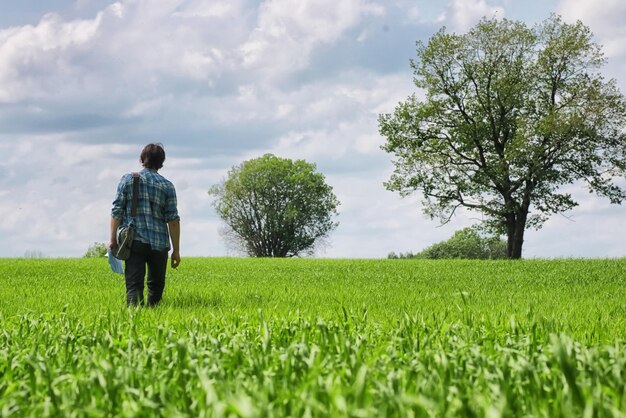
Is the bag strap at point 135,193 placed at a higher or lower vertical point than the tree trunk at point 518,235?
lower

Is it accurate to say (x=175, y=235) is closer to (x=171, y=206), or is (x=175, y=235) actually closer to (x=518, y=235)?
(x=171, y=206)

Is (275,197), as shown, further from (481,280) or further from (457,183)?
(481,280)

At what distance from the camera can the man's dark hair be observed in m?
10.9

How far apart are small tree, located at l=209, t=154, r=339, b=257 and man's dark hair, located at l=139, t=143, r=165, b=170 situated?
59910 mm

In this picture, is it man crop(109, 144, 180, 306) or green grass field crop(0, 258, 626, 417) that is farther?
man crop(109, 144, 180, 306)

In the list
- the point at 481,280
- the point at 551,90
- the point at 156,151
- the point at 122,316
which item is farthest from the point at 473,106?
the point at 122,316

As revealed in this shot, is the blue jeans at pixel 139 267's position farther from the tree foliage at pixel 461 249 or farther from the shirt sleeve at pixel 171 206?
the tree foliage at pixel 461 249

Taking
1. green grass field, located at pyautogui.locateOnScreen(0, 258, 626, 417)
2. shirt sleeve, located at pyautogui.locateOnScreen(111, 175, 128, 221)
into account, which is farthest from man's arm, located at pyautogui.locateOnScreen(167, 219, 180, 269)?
green grass field, located at pyautogui.locateOnScreen(0, 258, 626, 417)

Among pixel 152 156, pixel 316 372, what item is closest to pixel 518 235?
pixel 152 156

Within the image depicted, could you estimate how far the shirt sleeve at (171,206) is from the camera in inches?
435

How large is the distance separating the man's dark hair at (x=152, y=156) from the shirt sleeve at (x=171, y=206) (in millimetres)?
453

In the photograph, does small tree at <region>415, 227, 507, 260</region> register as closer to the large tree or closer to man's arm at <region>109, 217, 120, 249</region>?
the large tree

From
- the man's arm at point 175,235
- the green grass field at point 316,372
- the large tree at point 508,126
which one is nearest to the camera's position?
the green grass field at point 316,372

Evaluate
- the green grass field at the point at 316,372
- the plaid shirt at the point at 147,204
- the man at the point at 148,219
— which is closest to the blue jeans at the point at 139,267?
the man at the point at 148,219
